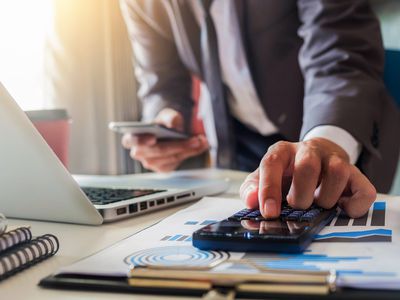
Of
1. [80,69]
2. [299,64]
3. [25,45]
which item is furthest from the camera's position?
[80,69]

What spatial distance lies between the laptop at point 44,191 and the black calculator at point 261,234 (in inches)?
7.2

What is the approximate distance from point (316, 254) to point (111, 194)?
0.39m

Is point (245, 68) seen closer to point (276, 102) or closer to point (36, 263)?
point (276, 102)

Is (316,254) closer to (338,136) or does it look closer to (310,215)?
(310,215)

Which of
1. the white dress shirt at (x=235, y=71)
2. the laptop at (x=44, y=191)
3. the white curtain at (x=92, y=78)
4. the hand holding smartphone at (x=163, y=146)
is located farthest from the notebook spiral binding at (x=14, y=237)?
the white curtain at (x=92, y=78)

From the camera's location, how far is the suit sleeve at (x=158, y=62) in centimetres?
158

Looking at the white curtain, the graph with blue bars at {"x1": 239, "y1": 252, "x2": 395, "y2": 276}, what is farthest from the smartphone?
the white curtain

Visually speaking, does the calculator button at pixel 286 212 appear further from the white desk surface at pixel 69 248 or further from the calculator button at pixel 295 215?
the white desk surface at pixel 69 248

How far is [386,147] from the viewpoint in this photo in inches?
47.1

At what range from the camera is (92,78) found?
7.77ft

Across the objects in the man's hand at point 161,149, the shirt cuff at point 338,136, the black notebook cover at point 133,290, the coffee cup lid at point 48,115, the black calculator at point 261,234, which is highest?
the coffee cup lid at point 48,115

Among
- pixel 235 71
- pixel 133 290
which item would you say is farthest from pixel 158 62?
pixel 133 290

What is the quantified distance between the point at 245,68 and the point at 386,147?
0.37m

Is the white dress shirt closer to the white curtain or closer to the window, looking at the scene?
the window
